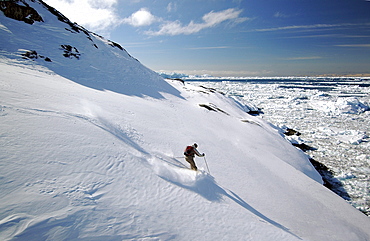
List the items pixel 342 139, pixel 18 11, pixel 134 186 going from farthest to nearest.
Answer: pixel 342 139
pixel 18 11
pixel 134 186

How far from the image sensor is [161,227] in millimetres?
3670

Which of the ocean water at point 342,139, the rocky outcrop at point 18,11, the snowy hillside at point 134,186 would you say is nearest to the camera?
the snowy hillside at point 134,186

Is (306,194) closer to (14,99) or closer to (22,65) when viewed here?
(14,99)

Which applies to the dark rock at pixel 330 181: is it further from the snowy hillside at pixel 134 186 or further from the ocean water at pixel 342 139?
the snowy hillside at pixel 134 186

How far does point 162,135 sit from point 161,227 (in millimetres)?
6000

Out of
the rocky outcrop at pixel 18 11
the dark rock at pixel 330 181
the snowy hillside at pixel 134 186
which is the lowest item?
the snowy hillside at pixel 134 186

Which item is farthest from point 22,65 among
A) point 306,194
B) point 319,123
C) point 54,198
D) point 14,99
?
point 319,123

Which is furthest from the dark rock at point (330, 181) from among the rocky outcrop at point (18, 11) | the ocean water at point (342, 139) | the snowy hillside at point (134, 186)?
the rocky outcrop at point (18, 11)

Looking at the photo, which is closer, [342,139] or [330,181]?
[330,181]

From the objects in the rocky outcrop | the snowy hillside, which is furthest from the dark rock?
the rocky outcrop

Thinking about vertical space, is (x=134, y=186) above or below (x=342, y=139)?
below

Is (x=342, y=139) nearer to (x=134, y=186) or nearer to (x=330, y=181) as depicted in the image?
(x=330, y=181)

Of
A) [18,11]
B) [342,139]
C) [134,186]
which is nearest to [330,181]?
[342,139]

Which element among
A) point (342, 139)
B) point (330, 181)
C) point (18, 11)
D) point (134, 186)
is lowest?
point (134, 186)
